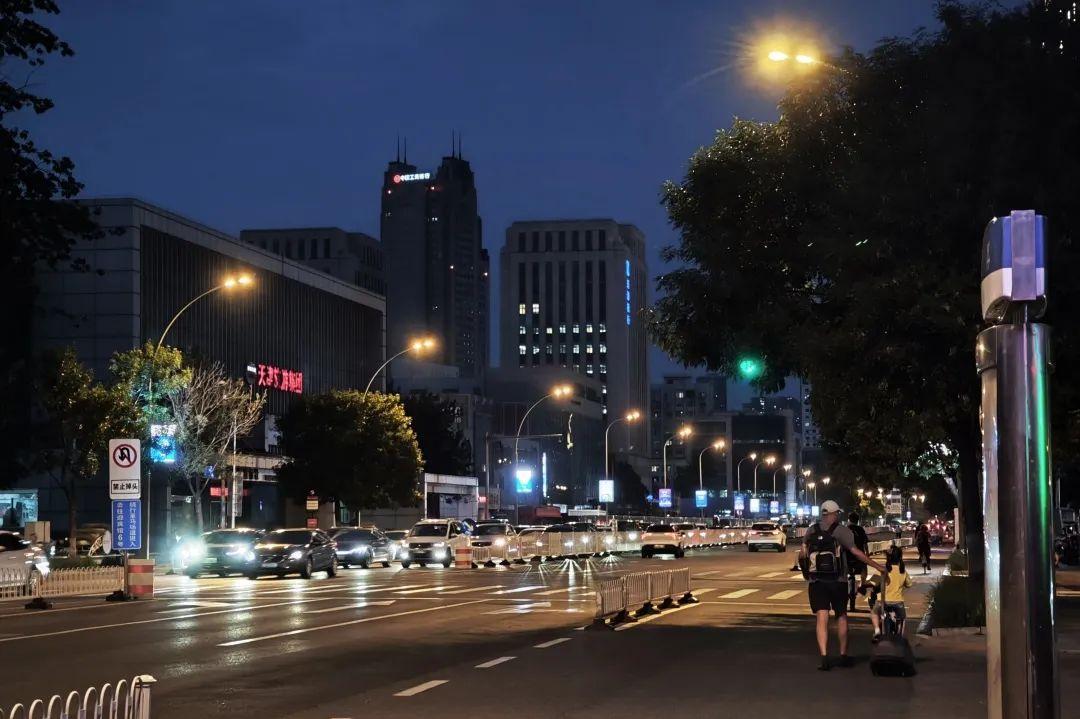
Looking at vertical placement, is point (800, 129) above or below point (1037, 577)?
above

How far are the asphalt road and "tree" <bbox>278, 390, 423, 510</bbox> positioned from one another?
4305cm

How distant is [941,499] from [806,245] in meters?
91.6

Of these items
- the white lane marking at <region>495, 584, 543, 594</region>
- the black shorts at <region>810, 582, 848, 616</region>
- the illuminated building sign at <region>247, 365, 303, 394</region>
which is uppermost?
the illuminated building sign at <region>247, 365, 303, 394</region>

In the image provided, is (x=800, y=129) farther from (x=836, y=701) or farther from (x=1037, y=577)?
(x=1037, y=577)

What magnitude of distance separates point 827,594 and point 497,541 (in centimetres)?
3940

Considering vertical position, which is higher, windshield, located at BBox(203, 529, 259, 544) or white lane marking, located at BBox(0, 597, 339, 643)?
windshield, located at BBox(203, 529, 259, 544)

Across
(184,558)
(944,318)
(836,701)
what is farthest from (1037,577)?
(184,558)

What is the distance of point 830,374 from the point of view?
21.9 metres

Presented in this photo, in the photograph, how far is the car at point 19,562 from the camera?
3238cm

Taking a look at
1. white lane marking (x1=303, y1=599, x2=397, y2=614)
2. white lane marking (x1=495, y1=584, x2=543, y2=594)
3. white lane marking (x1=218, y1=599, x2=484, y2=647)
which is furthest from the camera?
white lane marking (x1=495, y1=584, x2=543, y2=594)

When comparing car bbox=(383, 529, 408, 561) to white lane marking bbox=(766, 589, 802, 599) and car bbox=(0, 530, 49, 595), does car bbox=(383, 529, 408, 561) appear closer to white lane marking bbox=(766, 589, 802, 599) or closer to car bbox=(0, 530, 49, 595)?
car bbox=(0, 530, 49, 595)

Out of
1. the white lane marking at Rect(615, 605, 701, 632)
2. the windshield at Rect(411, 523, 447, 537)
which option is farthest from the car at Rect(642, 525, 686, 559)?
the white lane marking at Rect(615, 605, 701, 632)

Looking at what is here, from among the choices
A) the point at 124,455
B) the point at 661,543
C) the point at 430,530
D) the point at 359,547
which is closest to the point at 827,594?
the point at 124,455

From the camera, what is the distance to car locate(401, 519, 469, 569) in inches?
2092
